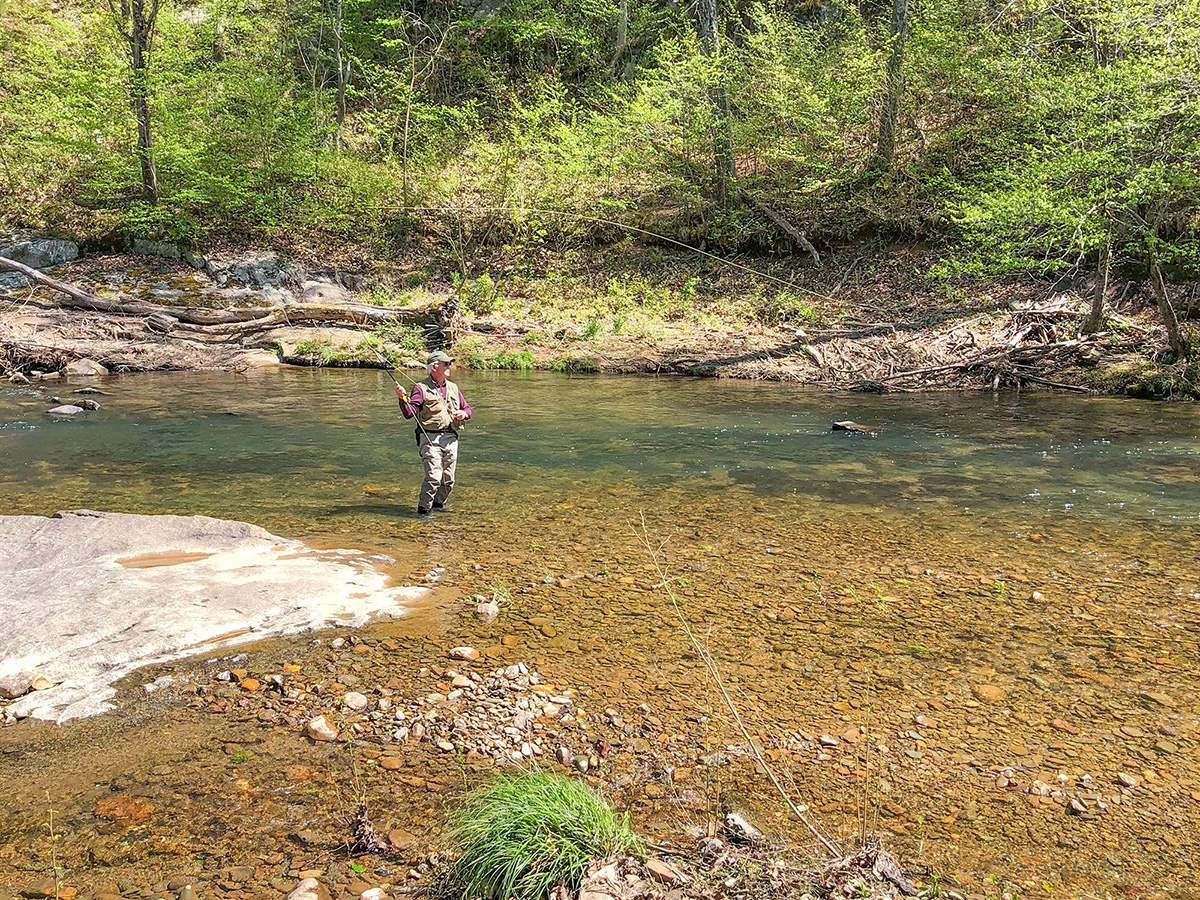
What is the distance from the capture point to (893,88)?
2381 centimetres

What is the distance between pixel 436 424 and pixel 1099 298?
16.1 metres

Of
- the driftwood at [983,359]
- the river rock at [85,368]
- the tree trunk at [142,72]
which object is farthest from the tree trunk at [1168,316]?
the tree trunk at [142,72]

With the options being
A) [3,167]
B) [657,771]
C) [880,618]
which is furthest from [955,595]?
[3,167]

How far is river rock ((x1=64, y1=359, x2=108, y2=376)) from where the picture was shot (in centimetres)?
1952

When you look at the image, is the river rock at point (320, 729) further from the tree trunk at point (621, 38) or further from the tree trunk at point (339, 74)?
the tree trunk at point (621, 38)

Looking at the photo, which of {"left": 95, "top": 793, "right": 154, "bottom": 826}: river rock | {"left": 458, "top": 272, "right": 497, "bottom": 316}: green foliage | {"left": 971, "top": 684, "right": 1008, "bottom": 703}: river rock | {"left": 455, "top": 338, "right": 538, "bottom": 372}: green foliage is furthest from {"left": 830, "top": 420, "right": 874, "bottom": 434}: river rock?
{"left": 458, "top": 272, "right": 497, "bottom": 316}: green foliage

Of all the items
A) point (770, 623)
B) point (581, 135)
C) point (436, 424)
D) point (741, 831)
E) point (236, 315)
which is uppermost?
point (581, 135)

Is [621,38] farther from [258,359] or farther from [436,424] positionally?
[436,424]

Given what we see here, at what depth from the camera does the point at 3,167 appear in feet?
92.3

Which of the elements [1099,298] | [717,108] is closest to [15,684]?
[1099,298]

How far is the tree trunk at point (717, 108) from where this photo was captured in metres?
25.6

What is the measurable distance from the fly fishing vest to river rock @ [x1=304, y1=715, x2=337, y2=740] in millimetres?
4782

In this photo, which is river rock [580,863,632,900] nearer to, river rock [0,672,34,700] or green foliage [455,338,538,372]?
river rock [0,672,34,700]

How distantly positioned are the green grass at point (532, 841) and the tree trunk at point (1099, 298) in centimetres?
1780
